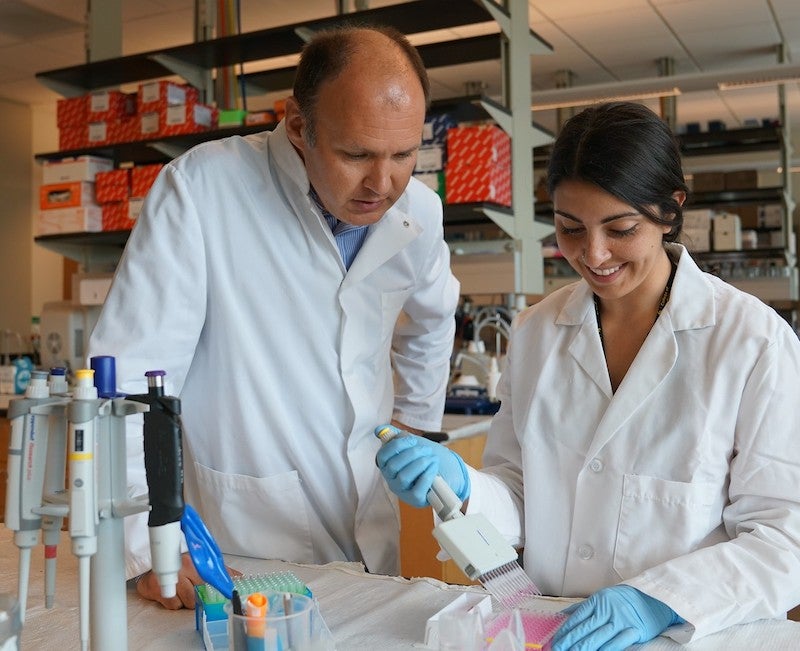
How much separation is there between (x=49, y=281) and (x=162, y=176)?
7.85 meters

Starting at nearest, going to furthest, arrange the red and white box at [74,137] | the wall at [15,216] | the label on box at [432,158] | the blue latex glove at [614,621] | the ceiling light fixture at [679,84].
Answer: the blue latex glove at [614,621]
the label on box at [432,158]
the red and white box at [74,137]
the ceiling light fixture at [679,84]
the wall at [15,216]

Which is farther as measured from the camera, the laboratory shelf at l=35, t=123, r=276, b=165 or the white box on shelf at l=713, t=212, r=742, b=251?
the white box on shelf at l=713, t=212, r=742, b=251

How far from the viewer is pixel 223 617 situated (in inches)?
46.1

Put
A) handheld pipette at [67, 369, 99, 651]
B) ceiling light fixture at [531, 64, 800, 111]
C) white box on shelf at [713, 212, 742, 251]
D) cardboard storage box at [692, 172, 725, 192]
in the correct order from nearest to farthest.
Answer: handheld pipette at [67, 369, 99, 651]
ceiling light fixture at [531, 64, 800, 111]
white box on shelf at [713, 212, 742, 251]
cardboard storage box at [692, 172, 725, 192]

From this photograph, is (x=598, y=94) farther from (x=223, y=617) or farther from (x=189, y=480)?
(x=223, y=617)

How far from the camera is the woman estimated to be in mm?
1236

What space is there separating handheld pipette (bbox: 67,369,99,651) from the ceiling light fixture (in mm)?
5015

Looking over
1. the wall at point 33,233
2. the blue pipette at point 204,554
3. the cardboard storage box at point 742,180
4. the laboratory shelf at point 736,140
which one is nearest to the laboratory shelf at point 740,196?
the cardboard storage box at point 742,180

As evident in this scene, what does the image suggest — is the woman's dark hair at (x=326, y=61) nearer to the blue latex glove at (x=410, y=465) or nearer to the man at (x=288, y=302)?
the man at (x=288, y=302)

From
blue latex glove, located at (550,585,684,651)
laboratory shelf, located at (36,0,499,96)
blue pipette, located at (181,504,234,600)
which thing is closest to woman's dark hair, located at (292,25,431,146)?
blue pipette, located at (181,504,234,600)

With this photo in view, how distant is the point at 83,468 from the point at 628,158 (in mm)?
946

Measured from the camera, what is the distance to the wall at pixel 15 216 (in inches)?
328

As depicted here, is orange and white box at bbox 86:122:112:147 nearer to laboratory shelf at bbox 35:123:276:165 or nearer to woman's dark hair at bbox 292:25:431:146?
laboratory shelf at bbox 35:123:276:165

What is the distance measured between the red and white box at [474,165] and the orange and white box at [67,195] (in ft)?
6.83
